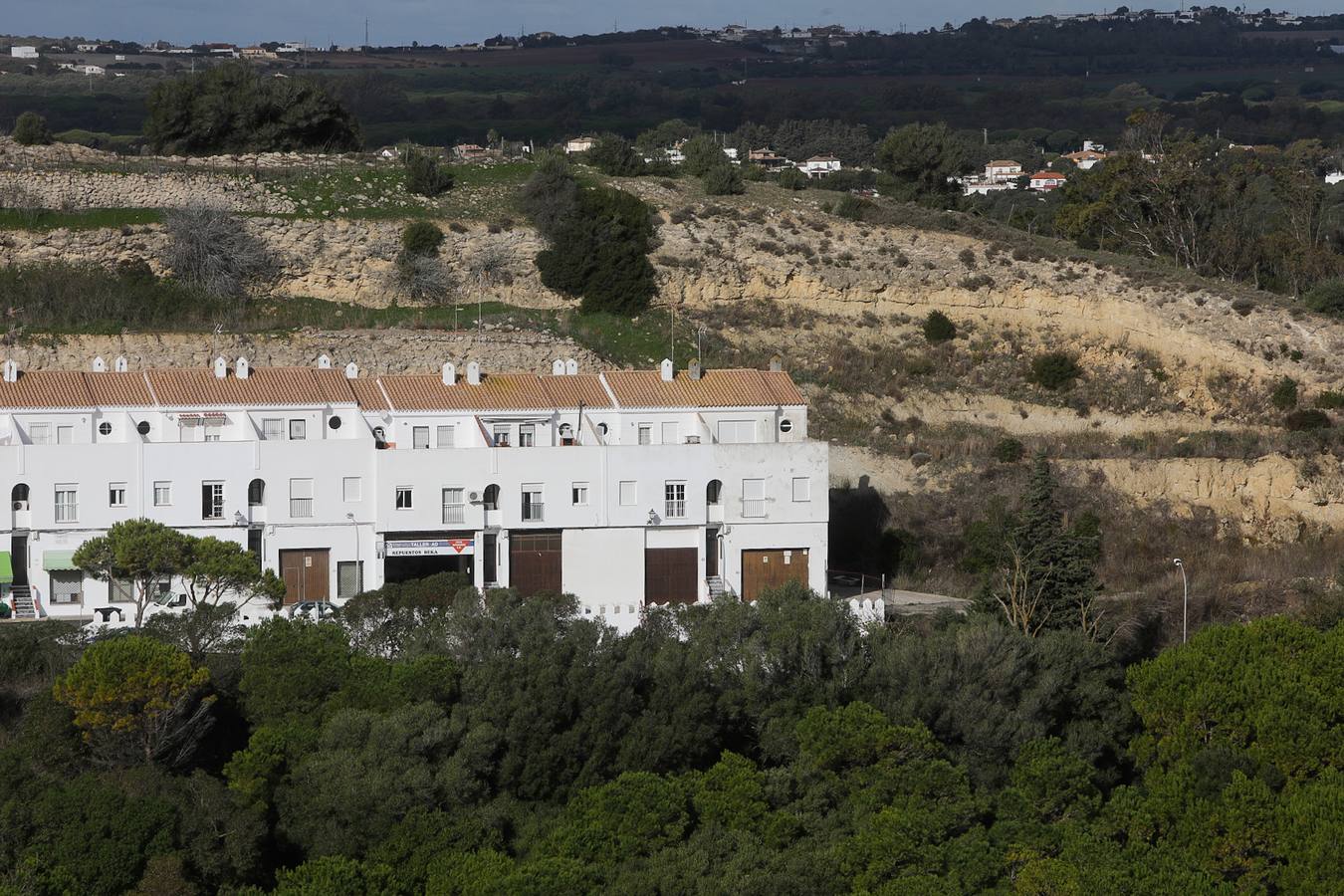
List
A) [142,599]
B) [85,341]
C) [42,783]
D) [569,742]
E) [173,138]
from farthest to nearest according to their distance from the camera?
1. [173,138]
2. [85,341]
3. [142,599]
4. [569,742]
5. [42,783]

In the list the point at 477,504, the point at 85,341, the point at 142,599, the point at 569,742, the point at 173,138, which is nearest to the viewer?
the point at 569,742

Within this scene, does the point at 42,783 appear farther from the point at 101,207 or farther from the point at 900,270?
the point at 900,270

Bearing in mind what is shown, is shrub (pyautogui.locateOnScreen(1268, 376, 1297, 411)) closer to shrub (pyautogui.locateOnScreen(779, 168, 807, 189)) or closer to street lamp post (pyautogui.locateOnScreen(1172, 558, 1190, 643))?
street lamp post (pyautogui.locateOnScreen(1172, 558, 1190, 643))

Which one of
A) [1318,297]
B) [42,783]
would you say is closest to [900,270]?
[1318,297]

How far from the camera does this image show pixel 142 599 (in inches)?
1516

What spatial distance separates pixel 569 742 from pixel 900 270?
105 feet

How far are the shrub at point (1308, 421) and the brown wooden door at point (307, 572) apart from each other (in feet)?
90.2

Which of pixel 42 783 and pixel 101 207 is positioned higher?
pixel 101 207

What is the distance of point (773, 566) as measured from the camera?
4325cm

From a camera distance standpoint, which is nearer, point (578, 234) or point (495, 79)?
point (578, 234)

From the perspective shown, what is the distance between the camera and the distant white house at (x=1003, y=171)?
125 meters

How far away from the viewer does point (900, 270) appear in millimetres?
63156

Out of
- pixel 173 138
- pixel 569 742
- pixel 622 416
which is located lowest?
pixel 569 742

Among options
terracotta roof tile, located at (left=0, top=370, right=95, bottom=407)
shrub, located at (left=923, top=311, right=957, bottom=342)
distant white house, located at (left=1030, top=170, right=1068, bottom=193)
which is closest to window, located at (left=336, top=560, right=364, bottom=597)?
terracotta roof tile, located at (left=0, top=370, right=95, bottom=407)
